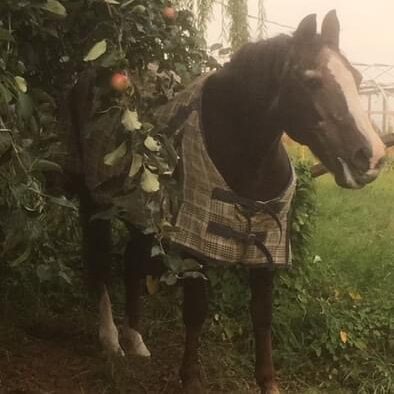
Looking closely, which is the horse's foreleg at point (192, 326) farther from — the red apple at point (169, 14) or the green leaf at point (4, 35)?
the green leaf at point (4, 35)

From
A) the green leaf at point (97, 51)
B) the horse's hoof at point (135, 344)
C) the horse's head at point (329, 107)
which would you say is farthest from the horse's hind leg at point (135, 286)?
the green leaf at point (97, 51)

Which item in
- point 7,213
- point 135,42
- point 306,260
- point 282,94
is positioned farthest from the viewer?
point 306,260

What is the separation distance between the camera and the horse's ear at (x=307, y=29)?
2.49 metres

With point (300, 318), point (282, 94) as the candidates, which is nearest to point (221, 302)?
point (300, 318)

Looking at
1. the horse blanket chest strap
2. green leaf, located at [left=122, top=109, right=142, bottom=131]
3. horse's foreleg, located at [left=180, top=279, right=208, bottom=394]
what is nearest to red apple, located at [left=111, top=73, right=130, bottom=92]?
green leaf, located at [left=122, top=109, right=142, bottom=131]

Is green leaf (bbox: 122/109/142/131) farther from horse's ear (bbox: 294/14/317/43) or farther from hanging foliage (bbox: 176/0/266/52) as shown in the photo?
hanging foliage (bbox: 176/0/266/52)

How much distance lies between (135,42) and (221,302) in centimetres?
160

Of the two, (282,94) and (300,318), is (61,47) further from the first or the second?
(300,318)

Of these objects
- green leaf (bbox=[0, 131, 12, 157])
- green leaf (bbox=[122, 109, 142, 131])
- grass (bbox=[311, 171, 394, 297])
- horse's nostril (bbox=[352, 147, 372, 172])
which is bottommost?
grass (bbox=[311, 171, 394, 297])

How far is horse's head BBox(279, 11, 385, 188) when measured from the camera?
235 centimetres

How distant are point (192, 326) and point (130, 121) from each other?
3.42 feet

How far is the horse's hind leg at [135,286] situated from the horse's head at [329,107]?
3.34 feet

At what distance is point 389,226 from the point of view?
4.74 m

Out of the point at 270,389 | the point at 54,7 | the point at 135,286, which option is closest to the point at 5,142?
the point at 54,7
